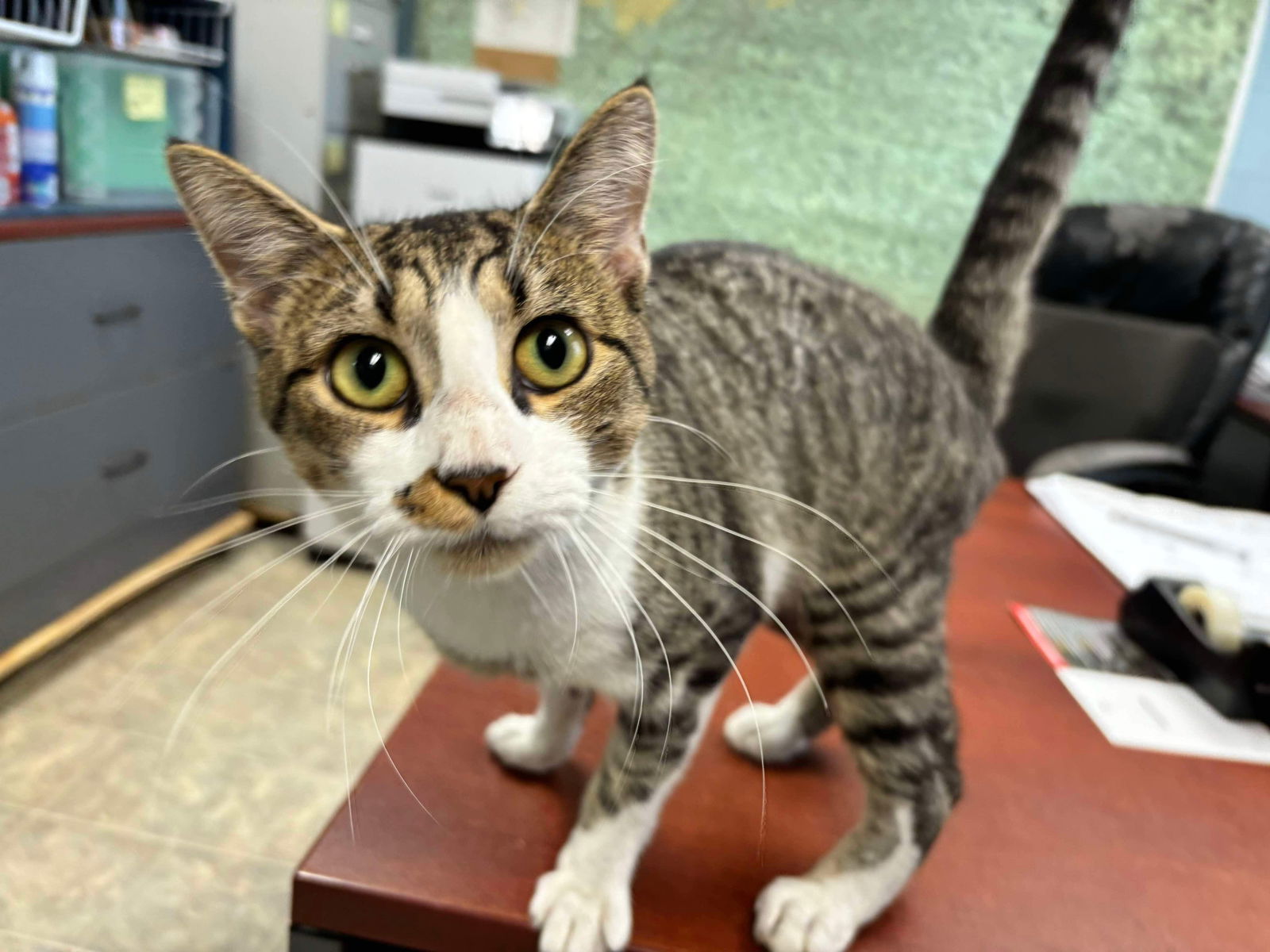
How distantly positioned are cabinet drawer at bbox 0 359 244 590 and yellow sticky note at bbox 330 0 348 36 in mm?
754

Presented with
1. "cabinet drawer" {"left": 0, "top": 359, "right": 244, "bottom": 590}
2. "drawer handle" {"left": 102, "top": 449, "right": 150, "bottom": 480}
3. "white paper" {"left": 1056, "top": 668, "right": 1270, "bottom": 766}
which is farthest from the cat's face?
"drawer handle" {"left": 102, "top": 449, "right": 150, "bottom": 480}

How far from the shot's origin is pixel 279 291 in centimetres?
56

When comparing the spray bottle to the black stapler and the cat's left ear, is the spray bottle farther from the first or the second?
the black stapler

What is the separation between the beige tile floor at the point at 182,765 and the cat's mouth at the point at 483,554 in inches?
19.4

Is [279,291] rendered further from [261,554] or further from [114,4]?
[114,4]

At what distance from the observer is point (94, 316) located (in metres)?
1.56

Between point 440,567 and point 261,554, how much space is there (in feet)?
4.39

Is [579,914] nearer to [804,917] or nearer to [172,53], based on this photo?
[804,917]

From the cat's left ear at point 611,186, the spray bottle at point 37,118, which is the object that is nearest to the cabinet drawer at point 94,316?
the spray bottle at point 37,118

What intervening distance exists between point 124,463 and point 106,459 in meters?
0.05

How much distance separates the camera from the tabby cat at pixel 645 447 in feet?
A: 1.63

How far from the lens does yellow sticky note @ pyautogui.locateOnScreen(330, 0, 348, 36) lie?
6.04 feet

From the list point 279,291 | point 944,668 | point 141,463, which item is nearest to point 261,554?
point 141,463

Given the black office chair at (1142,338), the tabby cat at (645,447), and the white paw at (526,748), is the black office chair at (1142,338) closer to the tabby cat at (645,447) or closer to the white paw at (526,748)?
the tabby cat at (645,447)
